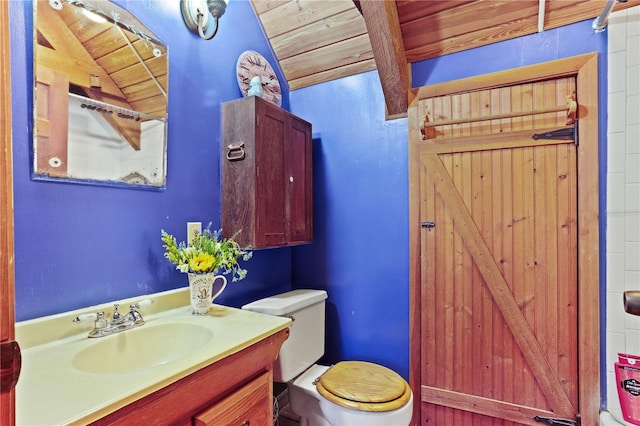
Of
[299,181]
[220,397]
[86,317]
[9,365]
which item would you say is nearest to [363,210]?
[299,181]

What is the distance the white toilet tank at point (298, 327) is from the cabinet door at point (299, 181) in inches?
13.3

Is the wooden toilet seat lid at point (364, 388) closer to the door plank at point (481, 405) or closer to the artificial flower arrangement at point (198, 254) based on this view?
the door plank at point (481, 405)

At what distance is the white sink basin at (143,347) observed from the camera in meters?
1.01

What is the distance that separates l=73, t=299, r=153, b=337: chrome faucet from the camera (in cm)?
107

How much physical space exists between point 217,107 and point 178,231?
2.17 feet

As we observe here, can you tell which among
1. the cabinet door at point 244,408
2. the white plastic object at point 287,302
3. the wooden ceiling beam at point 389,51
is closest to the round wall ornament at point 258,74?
the wooden ceiling beam at point 389,51

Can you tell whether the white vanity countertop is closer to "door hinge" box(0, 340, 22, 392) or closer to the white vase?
the white vase

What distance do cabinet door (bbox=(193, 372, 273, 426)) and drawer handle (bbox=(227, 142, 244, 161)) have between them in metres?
0.99

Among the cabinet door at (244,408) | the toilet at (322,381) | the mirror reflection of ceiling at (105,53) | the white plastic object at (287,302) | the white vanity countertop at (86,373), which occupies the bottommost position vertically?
the toilet at (322,381)

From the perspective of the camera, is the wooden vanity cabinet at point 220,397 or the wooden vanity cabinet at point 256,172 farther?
the wooden vanity cabinet at point 256,172

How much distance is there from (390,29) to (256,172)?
3.17 ft

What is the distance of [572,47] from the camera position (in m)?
1.57

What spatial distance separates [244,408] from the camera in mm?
1027

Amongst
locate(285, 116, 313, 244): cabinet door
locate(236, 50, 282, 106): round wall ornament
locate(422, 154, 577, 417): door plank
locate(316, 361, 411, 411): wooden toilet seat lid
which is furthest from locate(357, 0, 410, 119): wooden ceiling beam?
locate(316, 361, 411, 411): wooden toilet seat lid
